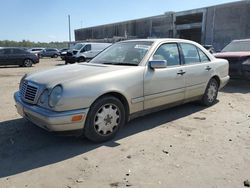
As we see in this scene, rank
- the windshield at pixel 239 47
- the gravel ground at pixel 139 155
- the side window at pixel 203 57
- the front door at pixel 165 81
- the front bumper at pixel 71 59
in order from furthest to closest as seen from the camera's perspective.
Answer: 1. the front bumper at pixel 71 59
2. the windshield at pixel 239 47
3. the side window at pixel 203 57
4. the front door at pixel 165 81
5. the gravel ground at pixel 139 155

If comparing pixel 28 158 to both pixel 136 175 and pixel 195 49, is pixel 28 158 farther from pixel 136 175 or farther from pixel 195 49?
pixel 195 49

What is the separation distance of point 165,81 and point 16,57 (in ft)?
59.7

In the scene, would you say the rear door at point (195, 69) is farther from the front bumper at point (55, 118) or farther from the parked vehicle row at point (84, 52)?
the parked vehicle row at point (84, 52)

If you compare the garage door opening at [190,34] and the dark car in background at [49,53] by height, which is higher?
the garage door opening at [190,34]

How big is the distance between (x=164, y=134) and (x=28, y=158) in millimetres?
2213

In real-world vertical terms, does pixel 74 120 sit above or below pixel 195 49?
below

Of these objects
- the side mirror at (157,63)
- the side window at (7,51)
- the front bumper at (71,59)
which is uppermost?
the side mirror at (157,63)

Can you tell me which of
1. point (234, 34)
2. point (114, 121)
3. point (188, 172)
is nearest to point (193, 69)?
point (114, 121)

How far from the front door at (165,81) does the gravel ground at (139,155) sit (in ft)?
1.59

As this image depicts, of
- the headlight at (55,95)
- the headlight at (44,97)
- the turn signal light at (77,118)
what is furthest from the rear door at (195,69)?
the headlight at (44,97)

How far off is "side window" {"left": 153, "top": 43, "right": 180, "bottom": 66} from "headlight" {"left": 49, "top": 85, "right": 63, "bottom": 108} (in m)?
1.95

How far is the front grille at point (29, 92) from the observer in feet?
14.2

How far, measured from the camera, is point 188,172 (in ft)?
11.7

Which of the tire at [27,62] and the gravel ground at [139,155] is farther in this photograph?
the tire at [27,62]
